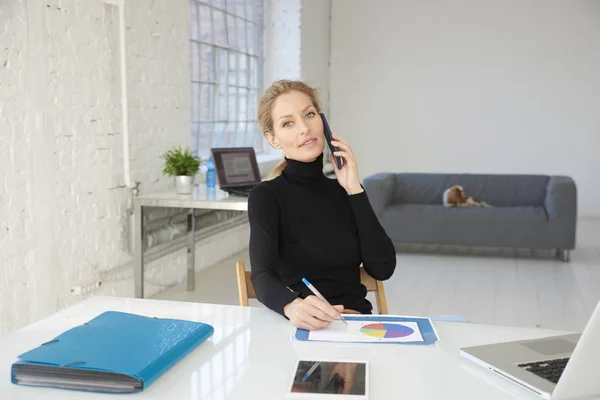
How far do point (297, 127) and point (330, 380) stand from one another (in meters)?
0.80

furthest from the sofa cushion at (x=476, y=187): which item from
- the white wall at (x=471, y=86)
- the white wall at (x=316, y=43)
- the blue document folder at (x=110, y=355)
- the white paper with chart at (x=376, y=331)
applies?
the blue document folder at (x=110, y=355)

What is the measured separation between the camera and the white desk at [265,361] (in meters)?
1.03

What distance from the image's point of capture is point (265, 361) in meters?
1.15

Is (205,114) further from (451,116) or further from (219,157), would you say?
(451,116)

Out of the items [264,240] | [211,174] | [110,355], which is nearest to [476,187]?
[211,174]

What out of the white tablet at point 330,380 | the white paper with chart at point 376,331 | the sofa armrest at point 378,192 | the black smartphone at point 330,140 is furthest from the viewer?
the sofa armrest at point 378,192

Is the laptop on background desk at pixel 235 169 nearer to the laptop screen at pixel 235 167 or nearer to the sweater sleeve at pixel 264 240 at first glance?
the laptop screen at pixel 235 167

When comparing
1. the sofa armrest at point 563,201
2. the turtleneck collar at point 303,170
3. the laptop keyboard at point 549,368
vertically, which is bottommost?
the sofa armrest at point 563,201

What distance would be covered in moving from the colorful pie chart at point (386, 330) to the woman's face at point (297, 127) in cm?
54

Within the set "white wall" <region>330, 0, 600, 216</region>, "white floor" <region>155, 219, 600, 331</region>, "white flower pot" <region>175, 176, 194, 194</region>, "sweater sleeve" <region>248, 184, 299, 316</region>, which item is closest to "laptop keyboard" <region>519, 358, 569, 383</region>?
"sweater sleeve" <region>248, 184, 299, 316</region>

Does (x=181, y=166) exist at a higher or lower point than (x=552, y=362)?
higher

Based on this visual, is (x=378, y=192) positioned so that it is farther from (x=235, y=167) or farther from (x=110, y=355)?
(x=110, y=355)

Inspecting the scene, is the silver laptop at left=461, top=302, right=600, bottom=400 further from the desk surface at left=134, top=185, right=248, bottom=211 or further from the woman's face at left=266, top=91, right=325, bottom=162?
the desk surface at left=134, top=185, right=248, bottom=211

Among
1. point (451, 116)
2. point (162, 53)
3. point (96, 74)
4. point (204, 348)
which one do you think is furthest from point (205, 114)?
point (204, 348)
